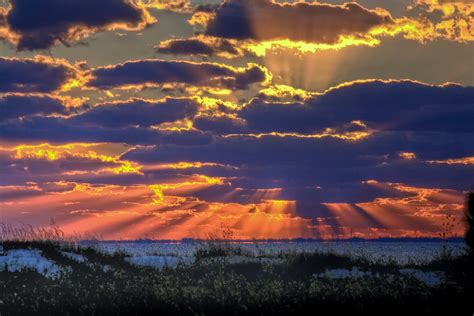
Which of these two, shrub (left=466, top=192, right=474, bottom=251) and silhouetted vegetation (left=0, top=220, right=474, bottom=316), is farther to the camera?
shrub (left=466, top=192, right=474, bottom=251)

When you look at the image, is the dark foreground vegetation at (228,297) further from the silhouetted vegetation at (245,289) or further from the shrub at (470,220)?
the shrub at (470,220)

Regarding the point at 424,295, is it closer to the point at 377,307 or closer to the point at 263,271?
the point at 377,307

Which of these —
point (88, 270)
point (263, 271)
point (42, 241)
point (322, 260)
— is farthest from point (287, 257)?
point (42, 241)

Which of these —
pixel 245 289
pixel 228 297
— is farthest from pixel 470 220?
pixel 228 297

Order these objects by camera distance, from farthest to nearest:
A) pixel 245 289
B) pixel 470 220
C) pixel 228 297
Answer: pixel 470 220, pixel 245 289, pixel 228 297

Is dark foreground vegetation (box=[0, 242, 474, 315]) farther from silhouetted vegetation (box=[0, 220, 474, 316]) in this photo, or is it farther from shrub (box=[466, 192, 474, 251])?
shrub (box=[466, 192, 474, 251])

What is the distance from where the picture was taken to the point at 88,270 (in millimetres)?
30141

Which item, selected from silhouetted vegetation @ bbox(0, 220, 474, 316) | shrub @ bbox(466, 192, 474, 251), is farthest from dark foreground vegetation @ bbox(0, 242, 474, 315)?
shrub @ bbox(466, 192, 474, 251)

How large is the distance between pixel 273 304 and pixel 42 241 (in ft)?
63.8

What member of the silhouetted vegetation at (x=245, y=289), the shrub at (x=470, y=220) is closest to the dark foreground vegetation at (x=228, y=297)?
the silhouetted vegetation at (x=245, y=289)

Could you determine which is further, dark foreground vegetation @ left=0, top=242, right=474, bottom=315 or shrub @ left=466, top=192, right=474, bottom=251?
shrub @ left=466, top=192, right=474, bottom=251

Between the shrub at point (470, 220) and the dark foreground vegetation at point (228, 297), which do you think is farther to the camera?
the shrub at point (470, 220)

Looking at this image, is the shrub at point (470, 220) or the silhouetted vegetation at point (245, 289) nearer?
the silhouetted vegetation at point (245, 289)

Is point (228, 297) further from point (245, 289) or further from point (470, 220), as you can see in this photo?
point (470, 220)
